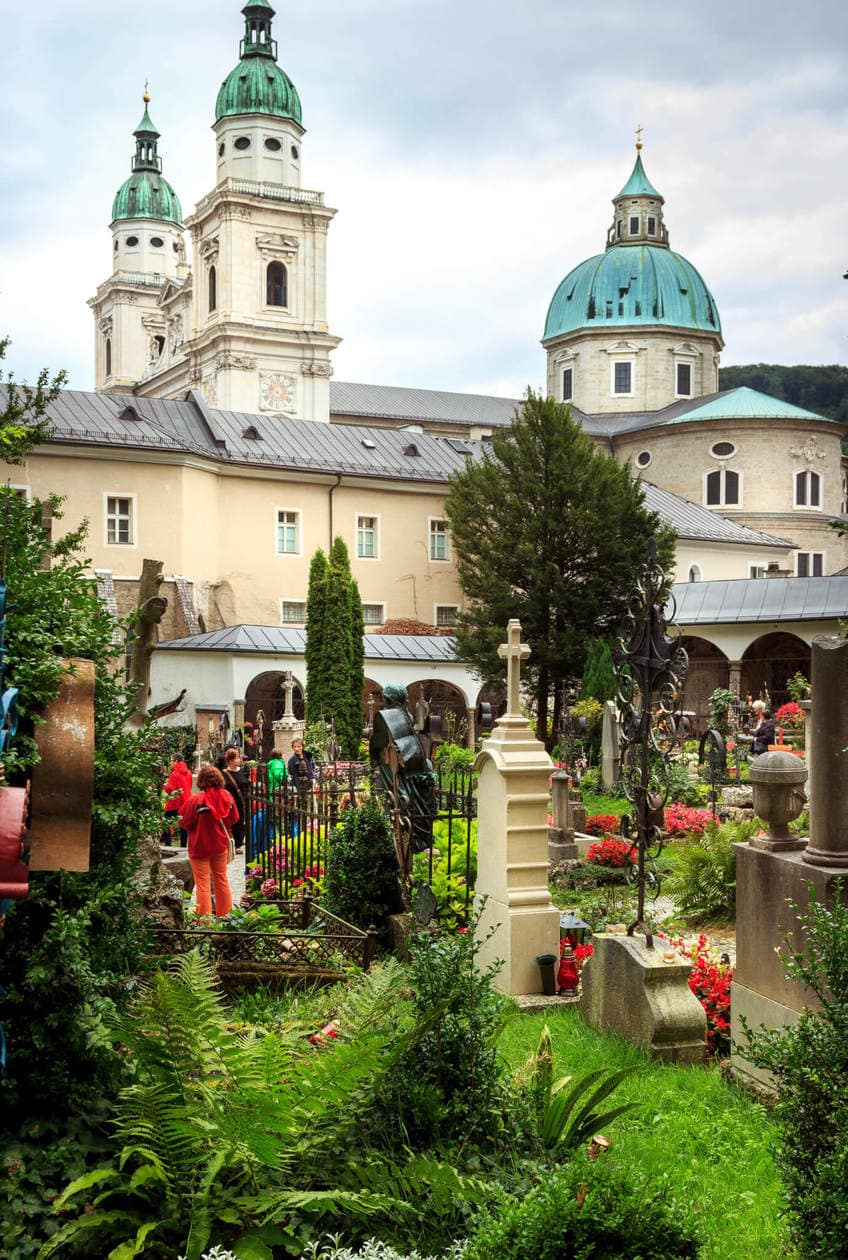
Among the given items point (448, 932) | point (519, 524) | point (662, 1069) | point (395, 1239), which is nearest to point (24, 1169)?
point (395, 1239)

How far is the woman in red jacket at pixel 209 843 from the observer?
1061cm

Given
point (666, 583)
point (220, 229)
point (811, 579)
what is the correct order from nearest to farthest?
1. point (666, 583)
2. point (811, 579)
3. point (220, 229)

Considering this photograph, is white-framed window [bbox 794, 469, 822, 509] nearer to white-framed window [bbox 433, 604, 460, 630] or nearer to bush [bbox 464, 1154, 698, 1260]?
white-framed window [bbox 433, 604, 460, 630]

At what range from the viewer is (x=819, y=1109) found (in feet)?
11.6

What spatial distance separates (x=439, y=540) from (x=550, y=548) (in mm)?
7785

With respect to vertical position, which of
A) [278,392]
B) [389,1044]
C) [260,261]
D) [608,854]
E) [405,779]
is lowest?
[608,854]

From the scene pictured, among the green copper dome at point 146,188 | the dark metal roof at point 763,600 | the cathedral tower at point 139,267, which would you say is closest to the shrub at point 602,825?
the dark metal roof at point 763,600

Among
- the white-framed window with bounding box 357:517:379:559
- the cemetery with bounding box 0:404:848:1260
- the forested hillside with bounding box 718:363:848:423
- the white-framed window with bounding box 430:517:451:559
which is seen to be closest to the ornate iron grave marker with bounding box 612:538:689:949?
the cemetery with bounding box 0:404:848:1260

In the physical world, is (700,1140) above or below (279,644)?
below

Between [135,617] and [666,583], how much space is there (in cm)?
307

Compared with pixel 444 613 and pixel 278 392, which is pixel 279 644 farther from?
pixel 278 392

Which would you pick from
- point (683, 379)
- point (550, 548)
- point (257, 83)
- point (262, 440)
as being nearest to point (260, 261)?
point (257, 83)

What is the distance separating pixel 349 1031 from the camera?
468cm

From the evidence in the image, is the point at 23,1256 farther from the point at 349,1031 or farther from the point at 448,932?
the point at 448,932
